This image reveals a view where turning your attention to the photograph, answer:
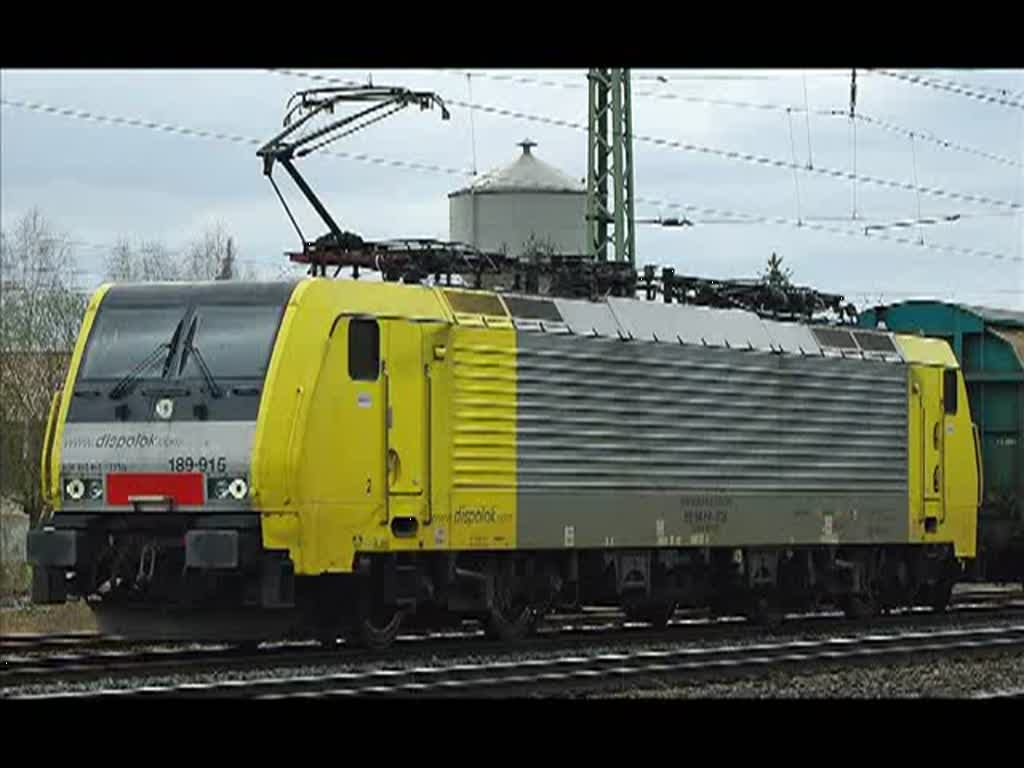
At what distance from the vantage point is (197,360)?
54.5 ft

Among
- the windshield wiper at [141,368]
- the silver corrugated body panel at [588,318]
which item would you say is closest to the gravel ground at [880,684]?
the silver corrugated body panel at [588,318]

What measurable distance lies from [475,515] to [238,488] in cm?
249

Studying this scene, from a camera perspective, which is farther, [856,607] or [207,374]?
[856,607]

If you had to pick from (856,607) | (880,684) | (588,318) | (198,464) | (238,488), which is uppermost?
(588,318)

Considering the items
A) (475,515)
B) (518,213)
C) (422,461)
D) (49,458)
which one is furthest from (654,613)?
(518,213)

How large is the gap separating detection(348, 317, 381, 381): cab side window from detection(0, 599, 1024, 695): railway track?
2.32 m

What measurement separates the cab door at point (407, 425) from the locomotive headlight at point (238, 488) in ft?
4.51

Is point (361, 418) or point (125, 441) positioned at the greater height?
point (361, 418)

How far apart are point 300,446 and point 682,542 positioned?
5594 millimetres

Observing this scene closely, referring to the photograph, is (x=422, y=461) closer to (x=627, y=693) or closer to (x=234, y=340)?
(x=234, y=340)

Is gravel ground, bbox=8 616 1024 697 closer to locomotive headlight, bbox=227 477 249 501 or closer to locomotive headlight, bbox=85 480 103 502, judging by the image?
locomotive headlight, bbox=227 477 249 501

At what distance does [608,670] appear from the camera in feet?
49.1
